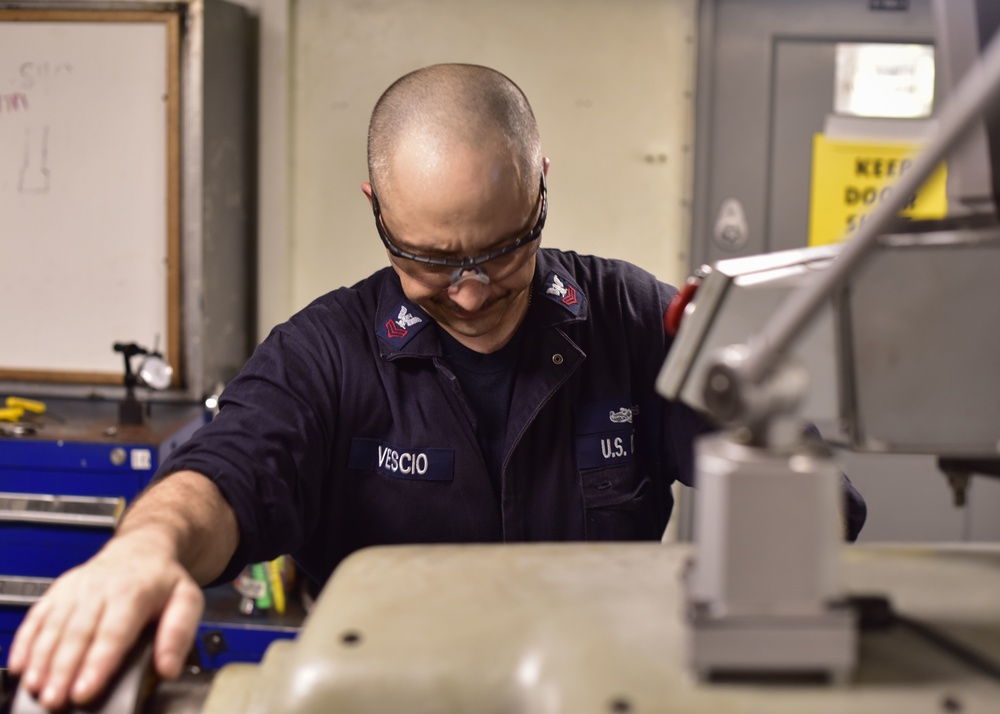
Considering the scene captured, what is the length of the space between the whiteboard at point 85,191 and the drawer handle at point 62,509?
50 centimetres

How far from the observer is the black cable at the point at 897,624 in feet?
1.87

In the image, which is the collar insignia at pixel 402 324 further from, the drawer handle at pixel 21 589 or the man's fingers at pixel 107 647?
the drawer handle at pixel 21 589

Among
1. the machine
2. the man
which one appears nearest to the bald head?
the man

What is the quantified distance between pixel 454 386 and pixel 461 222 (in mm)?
258

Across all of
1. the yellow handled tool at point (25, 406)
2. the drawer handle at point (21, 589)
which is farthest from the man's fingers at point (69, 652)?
the yellow handled tool at point (25, 406)

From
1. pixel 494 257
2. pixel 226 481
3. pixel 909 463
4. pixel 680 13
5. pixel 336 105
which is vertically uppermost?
pixel 680 13

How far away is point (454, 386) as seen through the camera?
1.32 meters

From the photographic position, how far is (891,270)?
2.01 ft

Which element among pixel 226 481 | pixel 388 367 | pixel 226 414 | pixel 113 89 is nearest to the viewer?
pixel 226 481

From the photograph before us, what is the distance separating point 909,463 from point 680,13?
1.37 m

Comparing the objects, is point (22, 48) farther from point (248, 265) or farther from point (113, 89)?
point (248, 265)

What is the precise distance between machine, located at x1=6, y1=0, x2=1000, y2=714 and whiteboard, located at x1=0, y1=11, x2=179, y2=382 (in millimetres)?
1966

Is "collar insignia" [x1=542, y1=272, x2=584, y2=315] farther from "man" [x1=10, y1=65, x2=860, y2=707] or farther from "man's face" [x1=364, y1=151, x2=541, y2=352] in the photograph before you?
"man's face" [x1=364, y1=151, x2=541, y2=352]

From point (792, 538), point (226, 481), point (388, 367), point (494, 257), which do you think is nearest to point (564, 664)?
point (792, 538)
